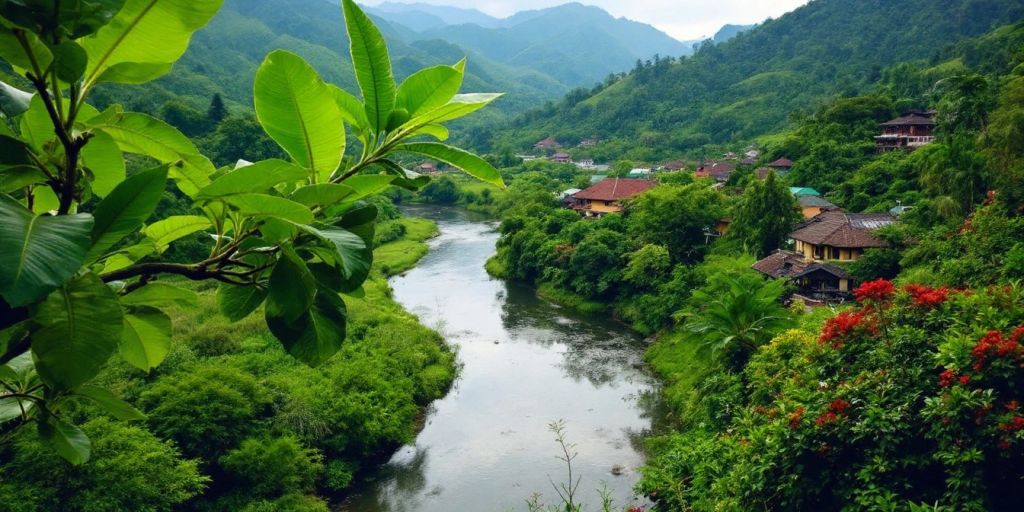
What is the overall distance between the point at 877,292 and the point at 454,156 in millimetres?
7771

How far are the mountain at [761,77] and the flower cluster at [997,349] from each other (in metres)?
53.8

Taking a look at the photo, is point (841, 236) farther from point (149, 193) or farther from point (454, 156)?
point (149, 193)

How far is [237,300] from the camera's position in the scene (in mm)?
1259

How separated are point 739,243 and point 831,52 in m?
65.4

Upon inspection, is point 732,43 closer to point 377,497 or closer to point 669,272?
point 669,272

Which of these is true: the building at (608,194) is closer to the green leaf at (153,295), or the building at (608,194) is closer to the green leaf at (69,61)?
the green leaf at (153,295)

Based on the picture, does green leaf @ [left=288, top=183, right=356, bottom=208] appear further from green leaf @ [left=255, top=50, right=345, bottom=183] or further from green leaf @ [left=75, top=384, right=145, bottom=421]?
green leaf @ [left=75, top=384, right=145, bottom=421]

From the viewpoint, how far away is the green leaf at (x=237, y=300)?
121cm

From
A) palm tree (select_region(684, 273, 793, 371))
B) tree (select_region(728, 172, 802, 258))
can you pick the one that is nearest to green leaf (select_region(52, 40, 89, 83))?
palm tree (select_region(684, 273, 793, 371))

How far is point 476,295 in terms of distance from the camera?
24.2 meters

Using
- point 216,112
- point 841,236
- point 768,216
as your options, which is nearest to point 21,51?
point 841,236

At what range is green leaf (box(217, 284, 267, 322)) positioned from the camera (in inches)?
47.7

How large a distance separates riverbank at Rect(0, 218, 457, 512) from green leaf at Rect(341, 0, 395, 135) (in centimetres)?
640

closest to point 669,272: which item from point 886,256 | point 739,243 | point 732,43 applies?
point 739,243
